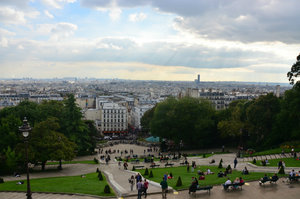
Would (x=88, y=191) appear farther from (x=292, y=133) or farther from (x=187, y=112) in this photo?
(x=187, y=112)

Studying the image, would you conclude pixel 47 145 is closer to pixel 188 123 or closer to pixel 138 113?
pixel 188 123

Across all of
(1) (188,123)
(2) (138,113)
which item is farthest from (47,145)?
(2) (138,113)

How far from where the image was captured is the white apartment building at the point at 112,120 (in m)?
97.9

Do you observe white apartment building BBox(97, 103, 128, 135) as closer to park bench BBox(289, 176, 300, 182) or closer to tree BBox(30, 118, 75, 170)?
tree BBox(30, 118, 75, 170)

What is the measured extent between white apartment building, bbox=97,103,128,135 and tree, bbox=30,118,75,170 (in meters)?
56.3

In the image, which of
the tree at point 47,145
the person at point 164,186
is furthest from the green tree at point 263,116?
the person at point 164,186

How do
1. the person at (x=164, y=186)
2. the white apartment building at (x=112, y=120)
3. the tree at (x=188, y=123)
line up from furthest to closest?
the white apartment building at (x=112, y=120) → the tree at (x=188, y=123) → the person at (x=164, y=186)

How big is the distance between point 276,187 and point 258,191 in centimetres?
172

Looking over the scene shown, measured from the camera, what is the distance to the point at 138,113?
355ft

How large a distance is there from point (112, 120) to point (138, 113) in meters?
12.8

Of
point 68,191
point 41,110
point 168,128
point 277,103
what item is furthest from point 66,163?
point 277,103

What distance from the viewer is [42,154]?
38.6 metres

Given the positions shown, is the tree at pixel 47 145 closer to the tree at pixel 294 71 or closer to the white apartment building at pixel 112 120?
the tree at pixel 294 71

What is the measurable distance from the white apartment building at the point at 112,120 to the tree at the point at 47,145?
185 feet
